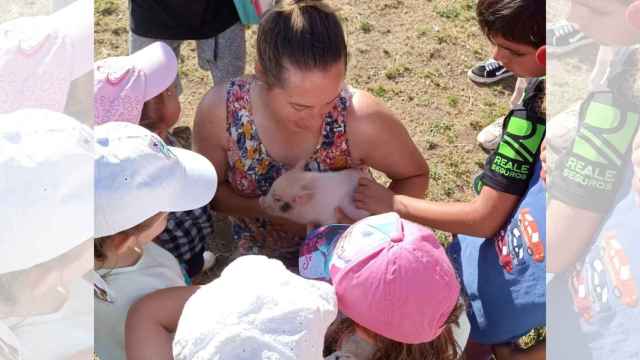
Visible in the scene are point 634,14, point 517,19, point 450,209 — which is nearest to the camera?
point 634,14

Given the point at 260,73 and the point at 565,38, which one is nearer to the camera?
the point at 565,38

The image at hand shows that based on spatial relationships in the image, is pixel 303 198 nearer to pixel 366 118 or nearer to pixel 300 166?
pixel 300 166

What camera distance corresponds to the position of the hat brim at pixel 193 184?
1.93 m

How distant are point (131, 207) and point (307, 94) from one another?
2.16ft

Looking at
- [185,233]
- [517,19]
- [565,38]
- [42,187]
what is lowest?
[185,233]

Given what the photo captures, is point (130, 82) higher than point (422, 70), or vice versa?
point (130, 82)

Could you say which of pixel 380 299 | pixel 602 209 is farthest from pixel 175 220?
pixel 602 209

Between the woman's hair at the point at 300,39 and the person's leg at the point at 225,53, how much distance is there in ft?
3.28

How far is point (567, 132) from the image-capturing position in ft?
5.23

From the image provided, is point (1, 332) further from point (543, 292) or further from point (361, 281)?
point (543, 292)

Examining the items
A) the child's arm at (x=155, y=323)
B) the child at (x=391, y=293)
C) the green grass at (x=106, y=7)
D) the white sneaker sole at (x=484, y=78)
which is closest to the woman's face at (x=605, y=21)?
the child at (x=391, y=293)

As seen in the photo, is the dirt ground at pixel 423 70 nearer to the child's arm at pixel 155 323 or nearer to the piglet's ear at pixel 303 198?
the piglet's ear at pixel 303 198

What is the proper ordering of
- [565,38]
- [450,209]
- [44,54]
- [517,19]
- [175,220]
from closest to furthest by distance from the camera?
1. [565,38]
2. [44,54]
3. [517,19]
4. [450,209]
5. [175,220]

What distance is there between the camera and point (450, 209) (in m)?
2.30
